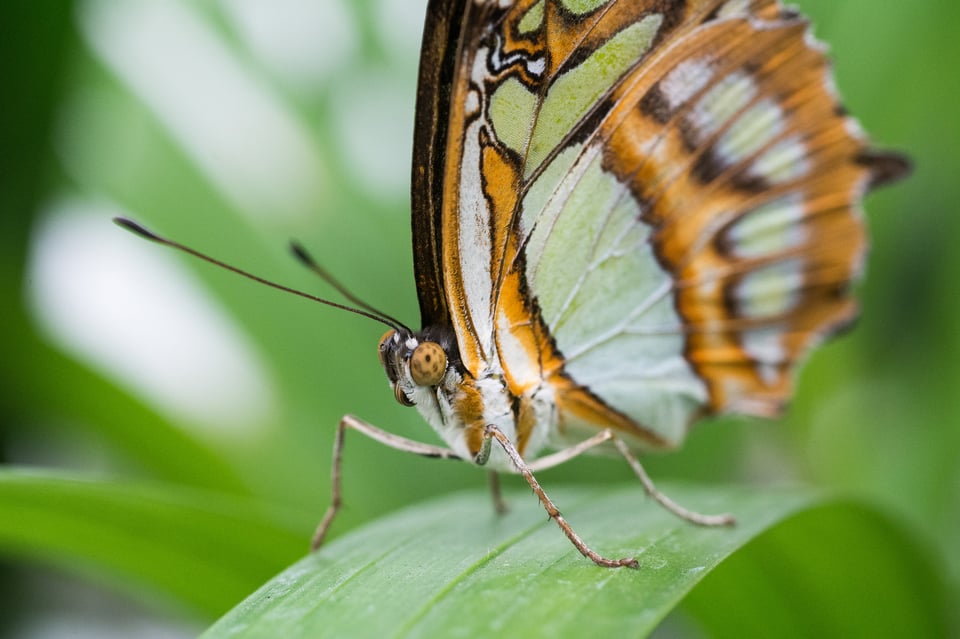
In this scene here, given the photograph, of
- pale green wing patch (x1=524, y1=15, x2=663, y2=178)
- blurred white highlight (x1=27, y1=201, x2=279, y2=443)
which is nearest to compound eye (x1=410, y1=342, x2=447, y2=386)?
pale green wing patch (x1=524, y1=15, x2=663, y2=178)

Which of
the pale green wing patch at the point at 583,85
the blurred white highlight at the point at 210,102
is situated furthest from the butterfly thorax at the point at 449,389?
the blurred white highlight at the point at 210,102

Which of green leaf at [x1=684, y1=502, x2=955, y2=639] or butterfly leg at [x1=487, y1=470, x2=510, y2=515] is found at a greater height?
butterfly leg at [x1=487, y1=470, x2=510, y2=515]

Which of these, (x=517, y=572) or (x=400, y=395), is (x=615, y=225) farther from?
(x=517, y=572)

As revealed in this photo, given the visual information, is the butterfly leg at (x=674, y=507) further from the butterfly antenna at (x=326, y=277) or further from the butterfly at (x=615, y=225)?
the butterfly antenna at (x=326, y=277)

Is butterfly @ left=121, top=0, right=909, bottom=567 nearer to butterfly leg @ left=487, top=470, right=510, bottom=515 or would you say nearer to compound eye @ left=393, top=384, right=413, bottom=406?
compound eye @ left=393, top=384, right=413, bottom=406

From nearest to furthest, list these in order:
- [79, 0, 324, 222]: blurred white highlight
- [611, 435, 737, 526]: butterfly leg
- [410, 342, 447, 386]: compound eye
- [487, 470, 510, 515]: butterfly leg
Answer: [410, 342, 447, 386]: compound eye < [611, 435, 737, 526]: butterfly leg < [487, 470, 510, 515]: butterfly leg < [79, 0, 324, 222]: blurred white highlight
